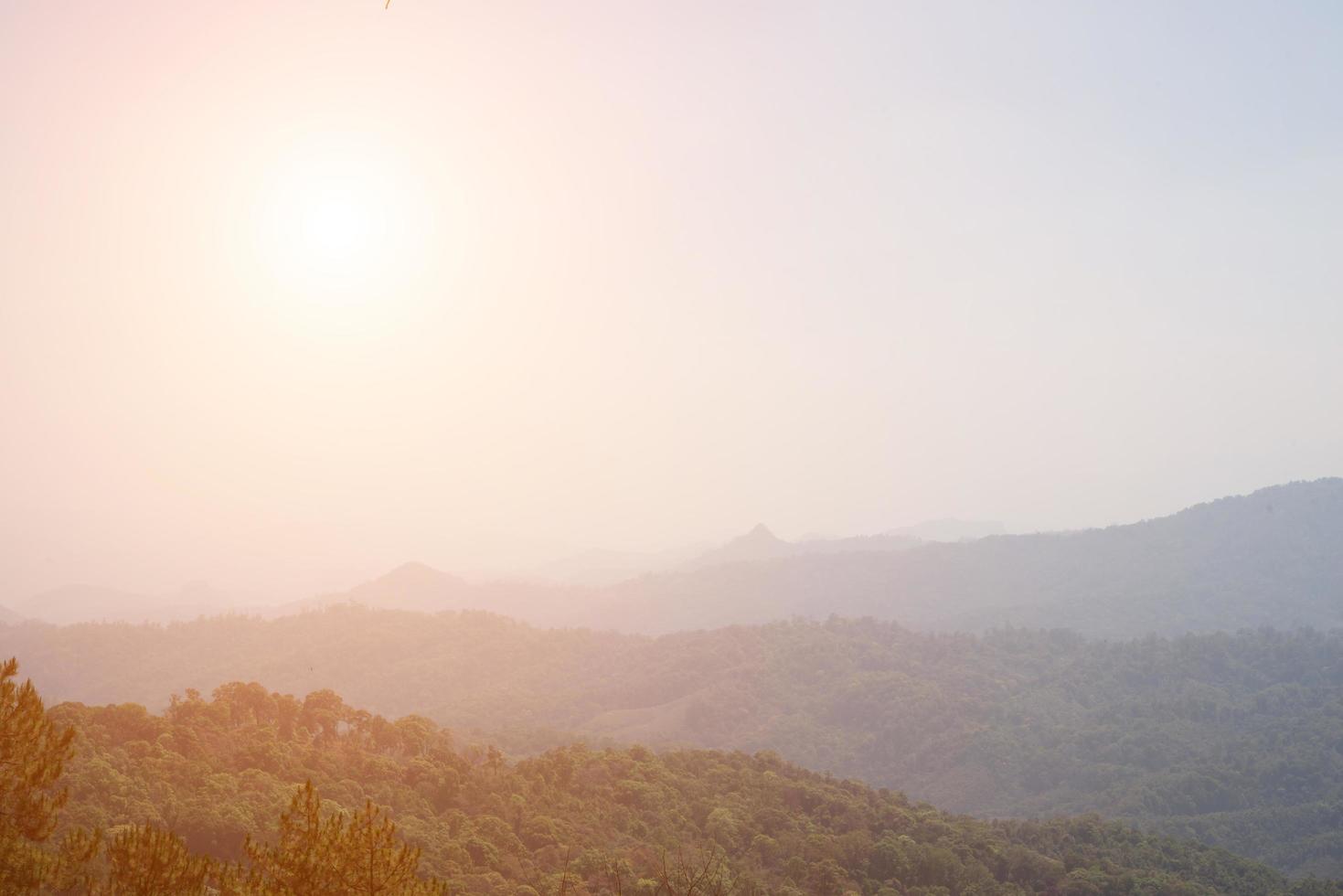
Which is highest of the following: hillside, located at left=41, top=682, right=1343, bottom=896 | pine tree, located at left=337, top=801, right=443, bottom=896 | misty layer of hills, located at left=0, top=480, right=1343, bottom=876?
pine tree, located at left=337, top=801, right=443, bottom=896

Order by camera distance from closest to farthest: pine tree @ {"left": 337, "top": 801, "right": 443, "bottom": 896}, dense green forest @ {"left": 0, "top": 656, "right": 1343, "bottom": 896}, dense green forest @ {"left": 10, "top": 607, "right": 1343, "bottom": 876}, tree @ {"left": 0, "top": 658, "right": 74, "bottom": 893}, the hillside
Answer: tree @ {"left": 0, "top": 658, "right": 74, "bottom": 893}, pine tree @ {"left": 337, "top": 801, "right": 443, "bottom": 896}, dense green forest @ {"left": 0, "top": 656, "right": 1343, "bottom": 896}, the hillside, dense green forest @ {"left": 10, "top": 607, "right": 1343, "bottom": 876}

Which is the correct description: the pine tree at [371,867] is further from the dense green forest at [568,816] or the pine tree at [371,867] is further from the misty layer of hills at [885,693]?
the misty layer of hills at [885,693]

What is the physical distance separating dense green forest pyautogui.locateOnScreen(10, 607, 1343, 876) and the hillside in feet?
154

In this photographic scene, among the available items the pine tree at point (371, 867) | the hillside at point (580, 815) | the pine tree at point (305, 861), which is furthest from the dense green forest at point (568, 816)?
the pine tree at point (371, 867)

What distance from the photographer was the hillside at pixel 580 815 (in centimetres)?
3391

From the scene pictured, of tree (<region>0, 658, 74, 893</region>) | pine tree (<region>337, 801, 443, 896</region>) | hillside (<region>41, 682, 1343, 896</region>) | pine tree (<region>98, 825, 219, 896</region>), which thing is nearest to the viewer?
pine tree (<region>98, 825, 219, 896</region>)

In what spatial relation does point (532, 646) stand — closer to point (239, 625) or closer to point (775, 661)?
point (775, 661)

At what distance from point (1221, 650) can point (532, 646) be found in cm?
12336

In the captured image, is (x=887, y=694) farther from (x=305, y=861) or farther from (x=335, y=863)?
(x=305, y=861)

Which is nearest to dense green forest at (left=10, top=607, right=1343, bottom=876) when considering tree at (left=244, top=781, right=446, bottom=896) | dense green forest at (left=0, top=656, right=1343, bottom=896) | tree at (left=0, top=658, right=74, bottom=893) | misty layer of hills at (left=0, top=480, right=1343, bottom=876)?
misty layer of hills at (left=0, top=480, right=1343, bottom=876)

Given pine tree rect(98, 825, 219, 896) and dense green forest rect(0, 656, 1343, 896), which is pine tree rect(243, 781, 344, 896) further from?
dense green forest rect(0, 656, 1343, 896)

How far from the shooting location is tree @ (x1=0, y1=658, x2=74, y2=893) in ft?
49.4

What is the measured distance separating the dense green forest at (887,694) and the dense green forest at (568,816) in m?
47.6

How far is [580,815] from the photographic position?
45.0 metres
